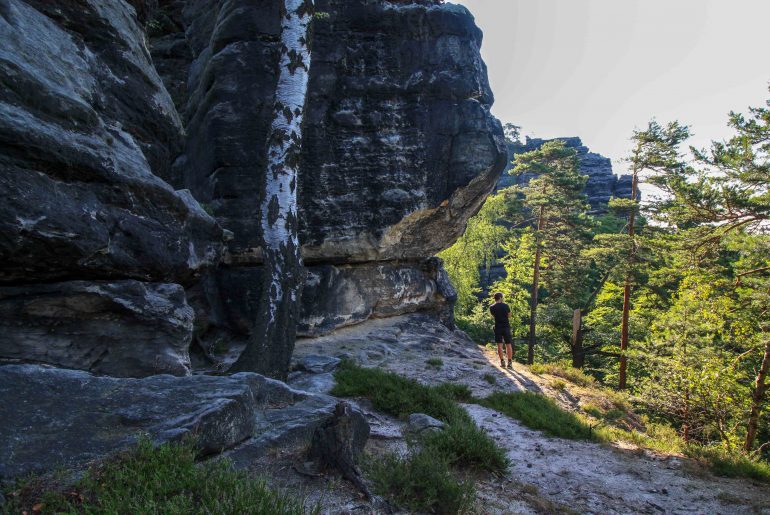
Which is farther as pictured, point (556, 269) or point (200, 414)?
point (556, 269)

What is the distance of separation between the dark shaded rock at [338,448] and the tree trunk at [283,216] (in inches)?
141

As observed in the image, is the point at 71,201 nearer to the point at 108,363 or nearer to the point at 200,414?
the point at 108,363

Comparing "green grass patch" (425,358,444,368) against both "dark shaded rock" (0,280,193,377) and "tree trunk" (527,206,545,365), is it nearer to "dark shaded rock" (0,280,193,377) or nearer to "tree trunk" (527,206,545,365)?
"dark shaded rock" (0,280,193,377)

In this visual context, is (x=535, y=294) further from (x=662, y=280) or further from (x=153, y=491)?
(x=153, y=491)

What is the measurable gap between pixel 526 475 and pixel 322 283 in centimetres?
941

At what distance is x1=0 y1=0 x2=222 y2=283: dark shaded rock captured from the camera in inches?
213

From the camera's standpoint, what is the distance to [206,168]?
13141 millimetres

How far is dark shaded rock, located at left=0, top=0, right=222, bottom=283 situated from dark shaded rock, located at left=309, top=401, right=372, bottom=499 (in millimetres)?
4259

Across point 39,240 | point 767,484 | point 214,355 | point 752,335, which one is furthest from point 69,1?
point 752,335

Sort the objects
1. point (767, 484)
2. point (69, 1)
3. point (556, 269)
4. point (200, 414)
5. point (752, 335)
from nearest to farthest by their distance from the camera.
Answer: point (200, 414), point (767, 484), point (69, 1), point (752, 335), point (556, 269)

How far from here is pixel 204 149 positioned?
43.3ft

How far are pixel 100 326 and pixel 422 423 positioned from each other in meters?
5.15

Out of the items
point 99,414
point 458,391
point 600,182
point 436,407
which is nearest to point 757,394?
point 458,391

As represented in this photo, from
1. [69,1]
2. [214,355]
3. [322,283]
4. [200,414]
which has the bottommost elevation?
[214,355]
